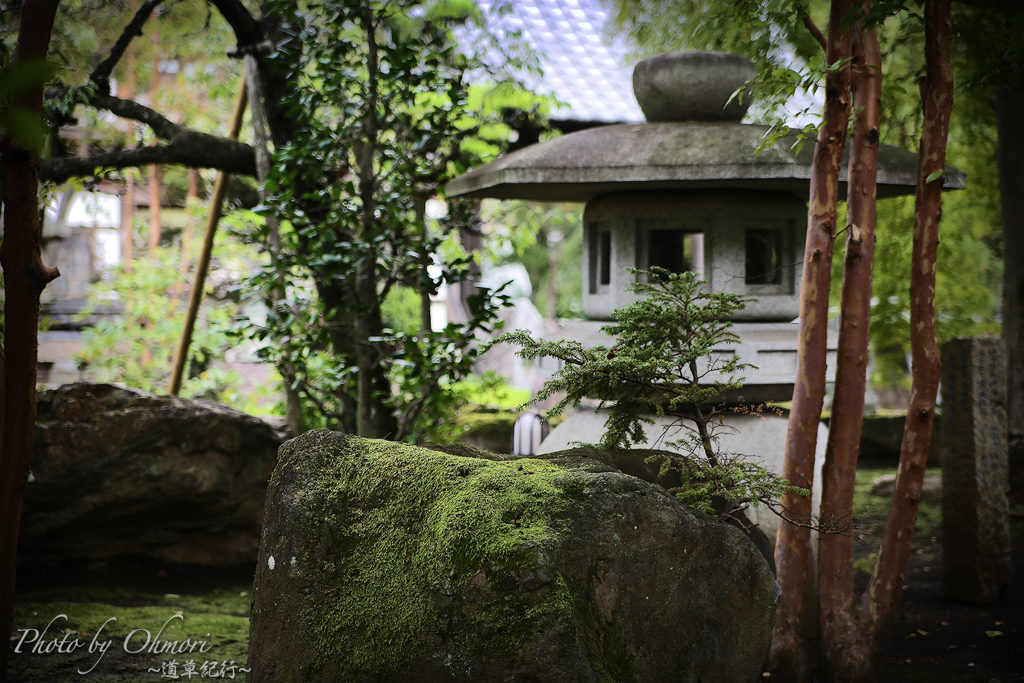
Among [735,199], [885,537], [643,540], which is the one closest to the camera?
[643,540]

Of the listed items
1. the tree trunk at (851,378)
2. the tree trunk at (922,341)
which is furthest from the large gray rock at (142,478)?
the tree trunk at (922,341)

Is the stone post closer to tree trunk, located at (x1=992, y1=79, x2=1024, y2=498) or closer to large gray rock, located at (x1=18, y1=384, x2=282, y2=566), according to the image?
tree trunk, located at (x1=992, y1=79, x2=1024, y2=498)

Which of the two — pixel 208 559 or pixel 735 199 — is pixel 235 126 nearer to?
pixel 208 559

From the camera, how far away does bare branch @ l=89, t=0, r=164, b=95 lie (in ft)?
14.3

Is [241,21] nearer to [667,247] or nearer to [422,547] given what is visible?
[667,247]

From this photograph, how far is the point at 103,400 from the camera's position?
4746 mm

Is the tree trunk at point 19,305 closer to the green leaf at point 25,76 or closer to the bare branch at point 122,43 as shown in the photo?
the green leaf at point 25,76

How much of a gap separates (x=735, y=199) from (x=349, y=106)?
2.51m

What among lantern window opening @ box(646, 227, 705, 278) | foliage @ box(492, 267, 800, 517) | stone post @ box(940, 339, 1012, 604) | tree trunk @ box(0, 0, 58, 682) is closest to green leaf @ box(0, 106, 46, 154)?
tree trunk @ box(0, 0, 58, 682)

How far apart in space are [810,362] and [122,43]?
4.14 meters

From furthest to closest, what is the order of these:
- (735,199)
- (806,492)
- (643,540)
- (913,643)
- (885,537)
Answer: (735,199) < (913,643) < (885,537) < (806,492) < (643,540)


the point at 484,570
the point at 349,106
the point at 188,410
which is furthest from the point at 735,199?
the point at 188,410

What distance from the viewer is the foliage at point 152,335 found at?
827cm

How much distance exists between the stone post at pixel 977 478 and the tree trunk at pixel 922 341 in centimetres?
161
